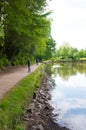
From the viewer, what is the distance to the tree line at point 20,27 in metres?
17.7

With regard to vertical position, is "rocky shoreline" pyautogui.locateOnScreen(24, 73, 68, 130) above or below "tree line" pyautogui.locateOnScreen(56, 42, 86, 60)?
below

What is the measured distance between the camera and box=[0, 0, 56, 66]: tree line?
58.1 feet

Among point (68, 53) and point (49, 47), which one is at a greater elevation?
point (49, 47)

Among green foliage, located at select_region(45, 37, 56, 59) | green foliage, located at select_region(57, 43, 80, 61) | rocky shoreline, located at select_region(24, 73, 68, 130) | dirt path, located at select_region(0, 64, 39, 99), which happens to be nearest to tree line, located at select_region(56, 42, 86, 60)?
green foliage, located at select_region(57, 43, 80, 61)

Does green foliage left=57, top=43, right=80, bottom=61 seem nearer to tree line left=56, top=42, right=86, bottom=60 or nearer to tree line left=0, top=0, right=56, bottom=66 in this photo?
tree line left=56, top=42, right=86, bottom=60

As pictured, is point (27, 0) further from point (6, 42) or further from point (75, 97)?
point (6, 42)

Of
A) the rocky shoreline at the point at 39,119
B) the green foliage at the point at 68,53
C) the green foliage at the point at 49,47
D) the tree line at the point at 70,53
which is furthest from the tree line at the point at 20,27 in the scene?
the tree line at the point at 70,53

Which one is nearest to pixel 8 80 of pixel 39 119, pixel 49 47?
pixel 39 119

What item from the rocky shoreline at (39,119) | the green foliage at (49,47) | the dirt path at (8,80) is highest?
the green foliage at (49,47)

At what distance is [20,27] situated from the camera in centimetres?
2103

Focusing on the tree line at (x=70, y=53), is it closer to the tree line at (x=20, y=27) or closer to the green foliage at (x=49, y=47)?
the green foliage at (x=49, y=47)

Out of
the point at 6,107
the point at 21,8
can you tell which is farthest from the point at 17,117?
the point at 21,8

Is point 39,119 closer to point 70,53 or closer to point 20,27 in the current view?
point 20,27

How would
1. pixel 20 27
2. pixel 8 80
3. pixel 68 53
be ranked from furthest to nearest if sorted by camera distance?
1. pixel 68 53
2. pixel 8 80
3. pixel 20 27
